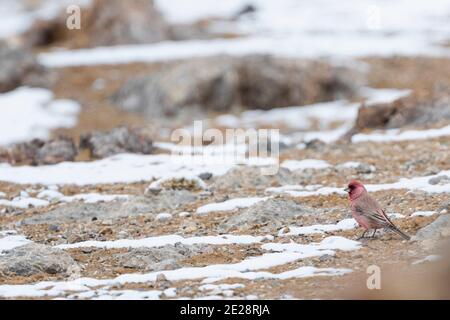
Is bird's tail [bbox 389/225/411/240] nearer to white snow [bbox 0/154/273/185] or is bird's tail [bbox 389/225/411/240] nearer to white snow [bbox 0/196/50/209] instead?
white snow [bbox 0/154/273/185]

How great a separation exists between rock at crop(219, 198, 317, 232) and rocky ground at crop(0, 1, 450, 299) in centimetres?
3

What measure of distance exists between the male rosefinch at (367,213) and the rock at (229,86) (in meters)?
13.7

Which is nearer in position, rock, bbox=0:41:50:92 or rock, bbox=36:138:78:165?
rock, bbox=36:138:78:165

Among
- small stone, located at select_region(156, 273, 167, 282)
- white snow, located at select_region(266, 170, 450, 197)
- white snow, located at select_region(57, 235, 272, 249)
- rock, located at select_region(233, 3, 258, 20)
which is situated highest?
rock, located at select_region(233, 3, 258, 20)

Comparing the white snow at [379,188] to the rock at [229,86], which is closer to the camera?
the white snow at [379,188]

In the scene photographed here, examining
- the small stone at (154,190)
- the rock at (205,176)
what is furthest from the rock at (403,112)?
the small stone at (154,190)

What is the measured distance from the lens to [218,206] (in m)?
11.9

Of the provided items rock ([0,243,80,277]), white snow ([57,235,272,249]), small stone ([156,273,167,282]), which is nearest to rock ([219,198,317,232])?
white snow ([57,235,272,249])

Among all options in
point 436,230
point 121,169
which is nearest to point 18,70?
point 121,169

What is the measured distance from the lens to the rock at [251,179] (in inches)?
515

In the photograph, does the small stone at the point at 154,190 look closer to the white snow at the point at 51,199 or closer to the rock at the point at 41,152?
the white snow at the point at 51,199

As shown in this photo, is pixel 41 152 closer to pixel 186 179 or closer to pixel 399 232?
pixel 186 179

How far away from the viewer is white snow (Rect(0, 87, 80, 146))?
21.0m

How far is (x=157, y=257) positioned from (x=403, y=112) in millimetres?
9713
